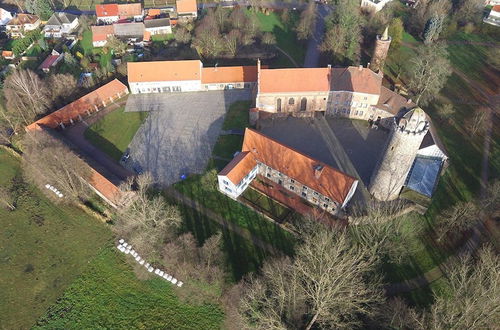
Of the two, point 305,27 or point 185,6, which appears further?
point 185,6

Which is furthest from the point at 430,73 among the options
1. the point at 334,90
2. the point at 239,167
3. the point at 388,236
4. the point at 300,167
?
the point at 239,167

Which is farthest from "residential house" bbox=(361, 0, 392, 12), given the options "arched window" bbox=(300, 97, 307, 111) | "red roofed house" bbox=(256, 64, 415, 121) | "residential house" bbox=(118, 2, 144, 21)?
"residential house" bbox=(118, 2, 144, 21)

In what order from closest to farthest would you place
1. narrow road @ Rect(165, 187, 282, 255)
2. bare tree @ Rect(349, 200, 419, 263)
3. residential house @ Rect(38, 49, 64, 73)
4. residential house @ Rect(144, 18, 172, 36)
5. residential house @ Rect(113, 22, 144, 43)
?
bare tree @ Rect(349, 200, 419, 263) → narrow road @ Rect(165, 187, 282, 255) → residential house @ Rect(38, 49, 64, 73) → residential house @ Rect(113, 22, 144, 43) → residential house @ Rect(144, 18, 172, 36)

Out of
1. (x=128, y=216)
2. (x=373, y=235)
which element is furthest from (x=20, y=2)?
(x=373, y=235)

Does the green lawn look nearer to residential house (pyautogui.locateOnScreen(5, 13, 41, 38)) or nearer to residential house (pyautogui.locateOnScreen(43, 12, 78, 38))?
residential house (pyautogui.locateOnScreen(43, 12, 78, 38))

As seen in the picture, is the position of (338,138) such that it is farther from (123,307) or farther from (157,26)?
(157,26)
